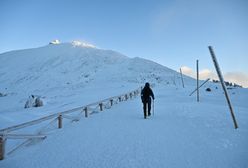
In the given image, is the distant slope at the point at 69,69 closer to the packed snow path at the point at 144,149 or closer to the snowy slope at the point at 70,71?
the snowy slope at the point at 70,71

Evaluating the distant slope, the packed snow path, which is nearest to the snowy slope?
the distant slope

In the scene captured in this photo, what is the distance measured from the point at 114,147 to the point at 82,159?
1.16 meters

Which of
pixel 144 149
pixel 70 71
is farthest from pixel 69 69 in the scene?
pixel 144 149

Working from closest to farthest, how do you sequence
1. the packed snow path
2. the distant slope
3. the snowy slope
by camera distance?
the packed snow path, the snowy slope, the distant slope

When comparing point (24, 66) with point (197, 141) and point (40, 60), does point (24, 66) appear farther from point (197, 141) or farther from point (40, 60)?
point (197, 141)

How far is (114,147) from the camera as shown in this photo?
21.6 ft

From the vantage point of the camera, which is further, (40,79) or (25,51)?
(25,51)

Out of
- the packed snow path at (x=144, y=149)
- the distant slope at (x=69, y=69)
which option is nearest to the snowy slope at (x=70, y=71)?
the distant slope at (x=69, y=69)

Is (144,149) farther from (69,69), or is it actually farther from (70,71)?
(69,69)

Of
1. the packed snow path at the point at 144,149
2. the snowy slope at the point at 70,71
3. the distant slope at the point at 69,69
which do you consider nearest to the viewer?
the packed snow path at the point at 144,149

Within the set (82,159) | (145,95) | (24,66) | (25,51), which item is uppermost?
(25,51)

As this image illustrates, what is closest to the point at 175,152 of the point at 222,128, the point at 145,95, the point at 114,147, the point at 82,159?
the point at 114,147

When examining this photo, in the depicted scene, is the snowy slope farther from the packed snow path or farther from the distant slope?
the packed snow path

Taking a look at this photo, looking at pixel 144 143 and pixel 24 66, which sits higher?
pixel 24 66
